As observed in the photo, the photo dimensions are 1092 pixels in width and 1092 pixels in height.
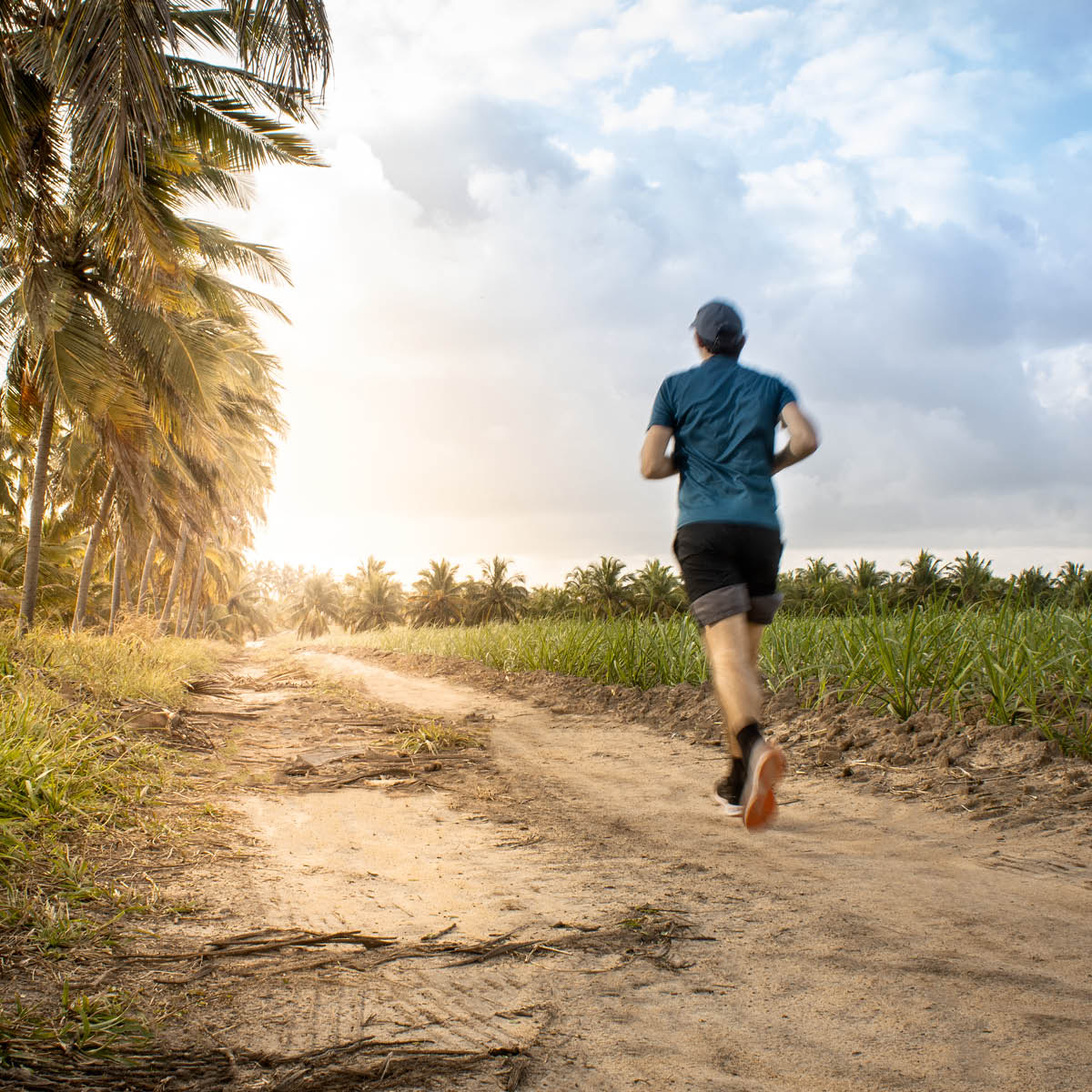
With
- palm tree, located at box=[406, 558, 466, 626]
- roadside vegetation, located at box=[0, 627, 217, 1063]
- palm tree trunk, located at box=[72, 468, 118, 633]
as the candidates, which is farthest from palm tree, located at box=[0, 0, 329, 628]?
palm tree, located at box=[406, 558, 466, 626]

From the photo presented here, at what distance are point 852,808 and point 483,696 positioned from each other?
7253 mm

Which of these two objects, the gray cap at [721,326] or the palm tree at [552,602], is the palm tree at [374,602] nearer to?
the palm tree at [552,602]

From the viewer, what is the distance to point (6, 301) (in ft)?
45.4

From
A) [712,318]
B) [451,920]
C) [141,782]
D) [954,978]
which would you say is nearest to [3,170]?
[141,782]

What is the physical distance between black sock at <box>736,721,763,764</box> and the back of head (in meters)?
1.58

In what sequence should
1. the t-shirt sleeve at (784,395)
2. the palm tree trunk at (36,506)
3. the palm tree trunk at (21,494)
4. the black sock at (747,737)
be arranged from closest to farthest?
the black sock at (747,737)
the t-shirt sleeve at (784,395)
the palm tree trunk at (36,506)
the palm tree trunk at (21,494)

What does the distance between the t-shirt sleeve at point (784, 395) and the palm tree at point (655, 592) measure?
26.5m

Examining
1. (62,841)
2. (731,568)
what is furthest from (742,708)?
(62,841)

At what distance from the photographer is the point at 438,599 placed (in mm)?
47250

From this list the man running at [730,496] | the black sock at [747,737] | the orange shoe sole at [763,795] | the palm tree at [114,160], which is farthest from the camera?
the palm tree at [114,160]

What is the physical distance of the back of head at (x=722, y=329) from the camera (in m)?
3.53

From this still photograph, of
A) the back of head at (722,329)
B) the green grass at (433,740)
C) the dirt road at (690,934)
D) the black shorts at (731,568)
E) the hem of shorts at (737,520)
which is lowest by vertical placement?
the green grass at (433,740)

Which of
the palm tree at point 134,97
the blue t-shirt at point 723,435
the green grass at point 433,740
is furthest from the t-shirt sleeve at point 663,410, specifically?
the palm tree at point 134,97

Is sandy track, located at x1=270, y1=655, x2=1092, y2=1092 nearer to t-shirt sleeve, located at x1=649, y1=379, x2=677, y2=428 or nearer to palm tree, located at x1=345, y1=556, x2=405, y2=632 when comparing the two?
t-shirt sleeve, located at x1=649, y1=379, x2=677, y2=428
